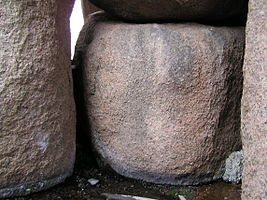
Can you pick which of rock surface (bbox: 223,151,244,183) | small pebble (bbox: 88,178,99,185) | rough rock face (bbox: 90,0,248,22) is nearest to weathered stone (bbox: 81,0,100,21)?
rough rock face (bbox: 90,0,248,22)

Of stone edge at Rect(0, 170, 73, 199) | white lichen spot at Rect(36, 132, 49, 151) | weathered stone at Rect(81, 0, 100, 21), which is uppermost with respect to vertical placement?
weathered stone at Rect(81, 0, 100, 21)

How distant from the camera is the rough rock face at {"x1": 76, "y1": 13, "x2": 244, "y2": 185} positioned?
1360 millimetres

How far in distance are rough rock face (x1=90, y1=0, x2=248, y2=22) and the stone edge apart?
60cm

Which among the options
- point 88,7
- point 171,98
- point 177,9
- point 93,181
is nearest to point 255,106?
point 171,98

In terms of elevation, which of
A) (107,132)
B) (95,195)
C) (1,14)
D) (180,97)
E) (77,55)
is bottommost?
(95,195)

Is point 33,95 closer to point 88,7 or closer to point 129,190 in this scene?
point 129,190

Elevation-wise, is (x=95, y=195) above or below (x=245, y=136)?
below

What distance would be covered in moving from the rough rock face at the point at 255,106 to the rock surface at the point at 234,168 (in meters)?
0.27

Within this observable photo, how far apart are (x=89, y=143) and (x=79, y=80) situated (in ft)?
0.78

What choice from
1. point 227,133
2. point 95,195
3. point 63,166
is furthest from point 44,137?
point 227,133

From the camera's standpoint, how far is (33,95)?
1308 millimetres

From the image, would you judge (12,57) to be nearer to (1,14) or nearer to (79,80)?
(1,14)

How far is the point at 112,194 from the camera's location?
137 cm

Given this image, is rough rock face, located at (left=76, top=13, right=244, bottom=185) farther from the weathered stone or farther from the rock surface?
the weathered stone
